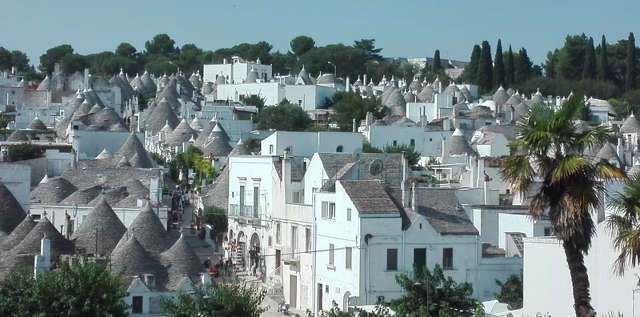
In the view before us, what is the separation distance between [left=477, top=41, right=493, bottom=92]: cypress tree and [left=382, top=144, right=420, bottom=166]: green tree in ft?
184

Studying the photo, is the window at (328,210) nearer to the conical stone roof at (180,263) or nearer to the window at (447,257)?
the window at (447,257)

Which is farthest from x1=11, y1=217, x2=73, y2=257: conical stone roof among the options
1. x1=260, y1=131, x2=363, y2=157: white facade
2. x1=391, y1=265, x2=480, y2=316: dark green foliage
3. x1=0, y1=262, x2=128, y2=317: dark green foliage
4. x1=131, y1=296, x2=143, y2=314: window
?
x1=391, y1=265, x2=480, y2=316: dark green foliage

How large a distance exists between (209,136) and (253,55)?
94236 millimetres

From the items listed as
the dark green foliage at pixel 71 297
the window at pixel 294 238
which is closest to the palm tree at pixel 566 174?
the dark green foliage at pixel 71 297

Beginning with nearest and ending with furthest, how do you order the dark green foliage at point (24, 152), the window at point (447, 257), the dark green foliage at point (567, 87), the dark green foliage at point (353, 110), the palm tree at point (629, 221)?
the palm tree at point (629, 221) → the window at point (447, 257) → the dark green foliage at point (24, 152) → the dark green foliage at point (353, 110) → the dark green foliage at point (567, 87)

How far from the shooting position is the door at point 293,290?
140ft

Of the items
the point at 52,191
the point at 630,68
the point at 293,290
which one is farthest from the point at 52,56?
the point at 293,290

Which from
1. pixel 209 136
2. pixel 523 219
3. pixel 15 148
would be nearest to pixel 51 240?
pixel 523 219

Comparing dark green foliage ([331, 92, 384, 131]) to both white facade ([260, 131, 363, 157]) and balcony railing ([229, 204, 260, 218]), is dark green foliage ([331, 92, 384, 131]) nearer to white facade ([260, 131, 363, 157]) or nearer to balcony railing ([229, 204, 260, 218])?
white facade ([260, 131, 363, 157])

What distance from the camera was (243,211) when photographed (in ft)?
159

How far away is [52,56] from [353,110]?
79.7m

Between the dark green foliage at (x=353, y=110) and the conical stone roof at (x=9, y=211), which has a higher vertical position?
the dark green foliage at (x=353, y=110)

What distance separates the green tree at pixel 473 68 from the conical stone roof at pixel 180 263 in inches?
3581

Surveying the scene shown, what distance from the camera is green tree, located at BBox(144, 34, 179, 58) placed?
185 meters
